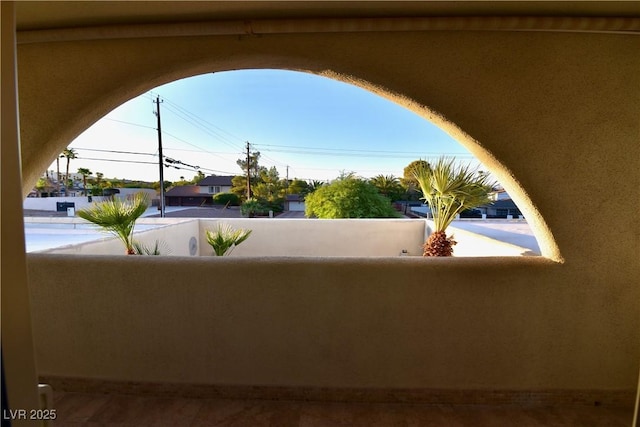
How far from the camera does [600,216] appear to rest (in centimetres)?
178

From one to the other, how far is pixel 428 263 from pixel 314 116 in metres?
14.7

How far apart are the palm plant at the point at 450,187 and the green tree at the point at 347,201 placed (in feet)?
18.0

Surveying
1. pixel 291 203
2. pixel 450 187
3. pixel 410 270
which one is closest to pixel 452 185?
pixel 450 187

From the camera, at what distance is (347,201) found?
28.9 feet

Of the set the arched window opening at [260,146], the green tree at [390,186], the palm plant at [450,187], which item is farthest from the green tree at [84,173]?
the palm plant at [450,187]

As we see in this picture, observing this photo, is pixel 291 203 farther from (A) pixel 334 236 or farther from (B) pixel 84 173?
(B) pixel 84 173

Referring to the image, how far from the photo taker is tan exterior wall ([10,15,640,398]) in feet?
5.73

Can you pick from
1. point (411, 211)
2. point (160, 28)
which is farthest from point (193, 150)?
point (160, 28)

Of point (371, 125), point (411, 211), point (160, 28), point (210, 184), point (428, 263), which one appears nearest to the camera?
point (160, 28)

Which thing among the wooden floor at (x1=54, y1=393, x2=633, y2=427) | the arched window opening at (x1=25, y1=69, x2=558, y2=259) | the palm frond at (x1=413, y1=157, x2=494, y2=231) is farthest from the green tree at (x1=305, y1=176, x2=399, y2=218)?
the wooden floor at (x1=54, y1=393, x2=633, y2=427)

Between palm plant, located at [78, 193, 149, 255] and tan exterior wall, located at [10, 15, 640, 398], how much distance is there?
1030 millimetres

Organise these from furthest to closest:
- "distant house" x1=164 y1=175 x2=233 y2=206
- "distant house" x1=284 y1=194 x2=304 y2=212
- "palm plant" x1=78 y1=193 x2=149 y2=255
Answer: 1. "distant house" x1=164 y1=175 x2=233 y2=206
2. "distant house" x1=284 y1=194 x2=304 y2=212
3. "palm plant" x1=78 y1=193 x2=149 y2=255

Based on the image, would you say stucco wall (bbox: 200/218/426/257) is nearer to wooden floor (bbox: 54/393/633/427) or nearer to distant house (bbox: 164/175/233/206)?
wooden floor (bbox: 54/393/633/427)

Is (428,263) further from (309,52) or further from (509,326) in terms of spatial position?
(309,52)
